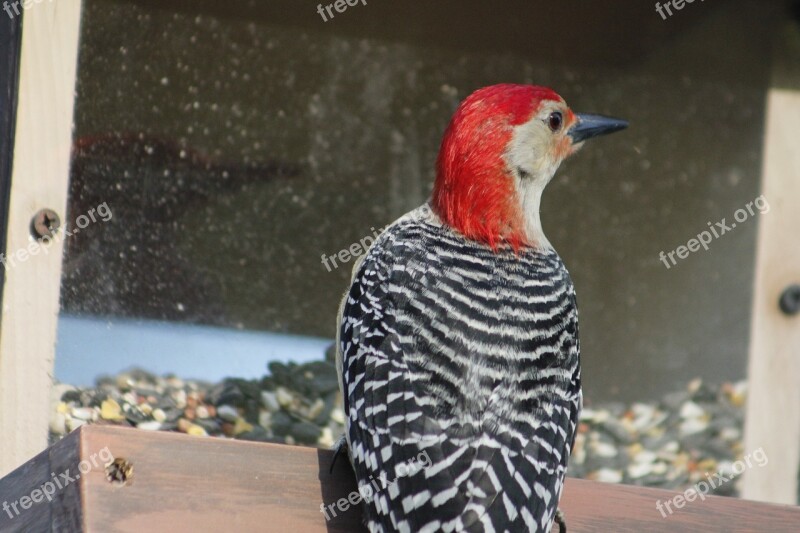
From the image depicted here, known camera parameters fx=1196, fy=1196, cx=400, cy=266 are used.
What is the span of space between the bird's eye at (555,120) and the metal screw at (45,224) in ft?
6.08

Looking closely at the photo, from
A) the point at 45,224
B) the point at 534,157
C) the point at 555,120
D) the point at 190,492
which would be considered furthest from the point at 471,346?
the point at 45,224

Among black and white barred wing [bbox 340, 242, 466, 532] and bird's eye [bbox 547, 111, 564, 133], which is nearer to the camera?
black and white barred wing [bbox 340, 242, 466, 532]

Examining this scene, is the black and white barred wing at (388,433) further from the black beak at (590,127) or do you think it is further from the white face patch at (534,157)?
the black beak at (590,127)

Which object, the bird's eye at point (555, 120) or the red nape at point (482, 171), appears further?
the bird's eye at point (555, 120)

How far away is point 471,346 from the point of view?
11.4 ft

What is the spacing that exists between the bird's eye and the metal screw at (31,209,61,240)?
185cm

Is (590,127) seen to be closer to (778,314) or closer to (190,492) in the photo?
(778,314)

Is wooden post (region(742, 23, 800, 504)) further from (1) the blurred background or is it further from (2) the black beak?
(2) the black beak

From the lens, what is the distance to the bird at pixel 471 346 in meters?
3.10

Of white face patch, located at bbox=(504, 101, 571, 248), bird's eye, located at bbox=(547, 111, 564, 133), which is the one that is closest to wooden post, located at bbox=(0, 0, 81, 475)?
white face patch, located at bbox=(504, 101, 571, 248)

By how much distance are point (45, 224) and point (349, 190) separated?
1421 mm

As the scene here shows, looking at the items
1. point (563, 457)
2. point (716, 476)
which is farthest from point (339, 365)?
point (716, 476)

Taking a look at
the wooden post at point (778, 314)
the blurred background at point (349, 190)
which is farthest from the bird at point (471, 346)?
the wooden post at point (778, 314)

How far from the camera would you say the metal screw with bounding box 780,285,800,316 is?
5.21 metres
